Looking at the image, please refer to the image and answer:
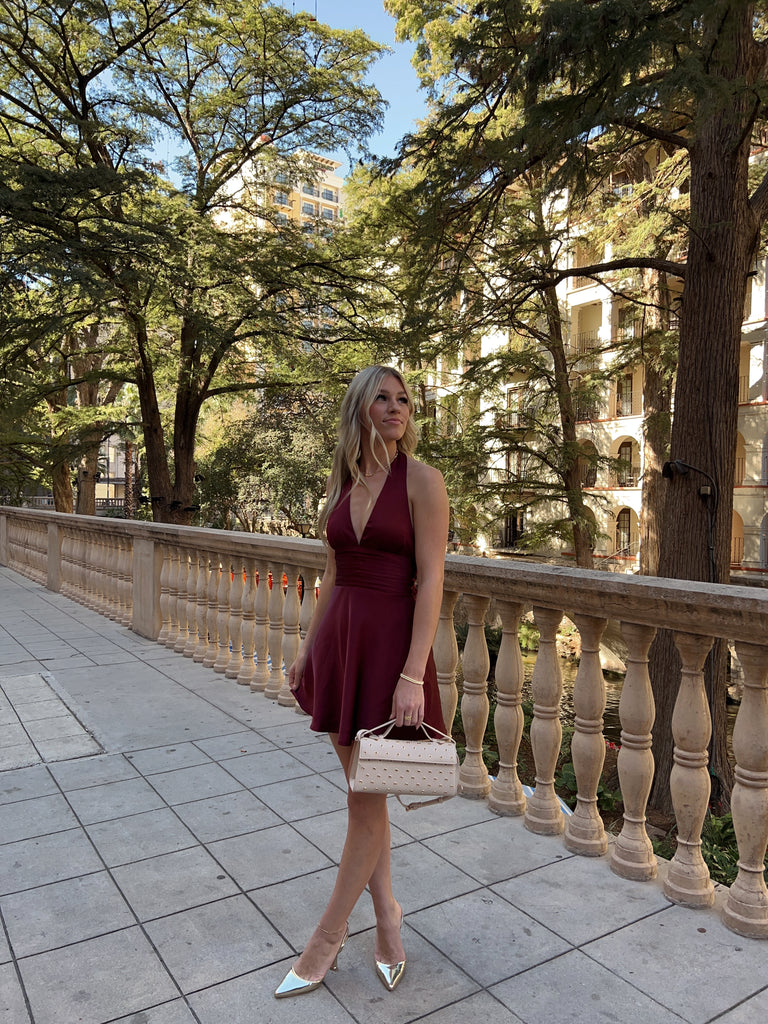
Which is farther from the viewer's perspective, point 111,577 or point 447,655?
point 111,577

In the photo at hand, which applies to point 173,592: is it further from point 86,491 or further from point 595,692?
point 86,491

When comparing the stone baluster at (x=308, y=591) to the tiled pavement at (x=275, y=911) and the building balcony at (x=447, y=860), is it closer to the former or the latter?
the building balcony at (x=447, y=860)

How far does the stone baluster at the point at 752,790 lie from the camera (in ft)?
8.13

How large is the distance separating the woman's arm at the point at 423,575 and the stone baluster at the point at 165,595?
5.12 meters

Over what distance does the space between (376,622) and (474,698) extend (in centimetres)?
158

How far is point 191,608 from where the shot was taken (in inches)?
261

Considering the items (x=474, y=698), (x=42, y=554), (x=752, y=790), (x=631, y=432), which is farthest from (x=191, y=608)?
(x=631, y=432)

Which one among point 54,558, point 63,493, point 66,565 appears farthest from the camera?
point 63,493

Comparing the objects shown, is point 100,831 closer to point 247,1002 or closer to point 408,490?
point 247,1002

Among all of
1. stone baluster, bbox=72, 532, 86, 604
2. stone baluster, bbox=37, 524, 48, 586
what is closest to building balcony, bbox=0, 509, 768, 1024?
stone baluster, bbox=72, 532, 86, 604

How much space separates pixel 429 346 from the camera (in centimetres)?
1203

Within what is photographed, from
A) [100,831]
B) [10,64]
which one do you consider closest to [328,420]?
[10,64]

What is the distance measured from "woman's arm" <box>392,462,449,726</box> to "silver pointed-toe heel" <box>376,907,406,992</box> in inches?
31.0

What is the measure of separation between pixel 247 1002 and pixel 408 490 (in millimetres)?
1566
